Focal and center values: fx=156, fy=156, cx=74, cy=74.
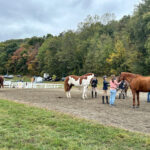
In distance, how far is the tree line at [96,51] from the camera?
37.6 metres

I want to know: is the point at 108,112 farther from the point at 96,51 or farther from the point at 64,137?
the point at 96,51

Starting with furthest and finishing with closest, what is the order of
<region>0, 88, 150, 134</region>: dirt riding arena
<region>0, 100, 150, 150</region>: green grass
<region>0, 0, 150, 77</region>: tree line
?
1. <region>0, 0, 150, 77</region>: tree line
2. <region>0, 88, 150, 134</region>: dirt riding arena
3. <region>0, 100, 150, 150</region>: green grass

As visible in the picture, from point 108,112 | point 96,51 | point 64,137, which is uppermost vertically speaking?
point 96,51

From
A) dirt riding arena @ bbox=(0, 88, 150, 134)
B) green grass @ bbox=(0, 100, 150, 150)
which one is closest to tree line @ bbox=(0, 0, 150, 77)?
dirt riding arena @ bbox=(0, 88, 150, 134)

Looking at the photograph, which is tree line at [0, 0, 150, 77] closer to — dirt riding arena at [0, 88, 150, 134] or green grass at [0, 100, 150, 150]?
dirt riding arena at [0, 88, 150, 134]

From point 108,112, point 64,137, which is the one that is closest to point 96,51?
point 108,112

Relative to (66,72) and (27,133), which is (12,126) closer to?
(27,133)

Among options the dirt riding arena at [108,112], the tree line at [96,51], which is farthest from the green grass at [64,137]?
the tree line at [96,51]

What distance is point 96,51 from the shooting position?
44000 mm

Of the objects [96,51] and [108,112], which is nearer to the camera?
[108,112]

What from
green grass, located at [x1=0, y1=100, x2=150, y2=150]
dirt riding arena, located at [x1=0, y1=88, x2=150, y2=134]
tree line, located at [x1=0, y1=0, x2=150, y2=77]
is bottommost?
dirt riding arena, located at [x1=0, y1=88, x2=150, y2=134]

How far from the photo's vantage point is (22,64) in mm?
71000

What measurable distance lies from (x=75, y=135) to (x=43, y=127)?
3.71 ft

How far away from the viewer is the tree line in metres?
37.6
